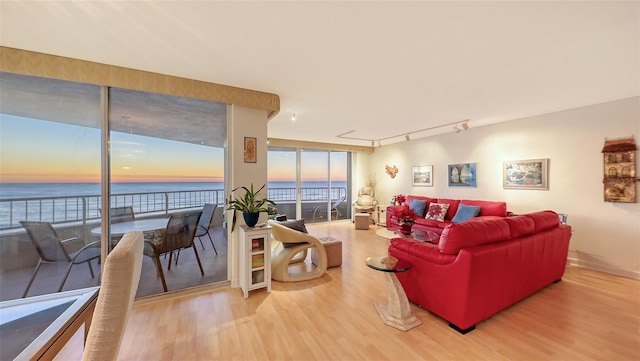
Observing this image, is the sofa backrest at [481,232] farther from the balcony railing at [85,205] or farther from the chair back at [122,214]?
the chair back at [122,214]

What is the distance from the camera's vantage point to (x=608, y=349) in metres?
1.87

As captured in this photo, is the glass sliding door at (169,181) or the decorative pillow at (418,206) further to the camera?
the decorative pillow at (418,206)

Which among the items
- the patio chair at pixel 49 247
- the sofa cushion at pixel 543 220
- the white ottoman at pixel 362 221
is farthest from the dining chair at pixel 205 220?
the white ottoman at pixel 362 221

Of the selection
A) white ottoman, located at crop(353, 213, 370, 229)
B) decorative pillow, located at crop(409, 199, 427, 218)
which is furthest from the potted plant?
decorative pillow, located at crop(409, 199, 427, 218)

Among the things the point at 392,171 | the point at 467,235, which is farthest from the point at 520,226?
the point at 392,171

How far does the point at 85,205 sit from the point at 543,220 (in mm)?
4998

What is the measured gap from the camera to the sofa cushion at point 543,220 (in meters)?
2.62

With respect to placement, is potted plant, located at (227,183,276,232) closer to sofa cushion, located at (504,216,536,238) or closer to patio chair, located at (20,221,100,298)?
patio chair, located at (20,221,100,298)

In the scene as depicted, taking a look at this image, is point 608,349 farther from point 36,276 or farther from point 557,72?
point 36,276

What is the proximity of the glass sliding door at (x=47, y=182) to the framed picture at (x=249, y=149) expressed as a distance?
4.87ft

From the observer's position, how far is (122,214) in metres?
2.56

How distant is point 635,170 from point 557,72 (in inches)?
82.7

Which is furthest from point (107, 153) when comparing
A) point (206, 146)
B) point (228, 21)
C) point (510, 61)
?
point (510, 61)

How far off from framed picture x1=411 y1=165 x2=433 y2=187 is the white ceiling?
2.88 metres
